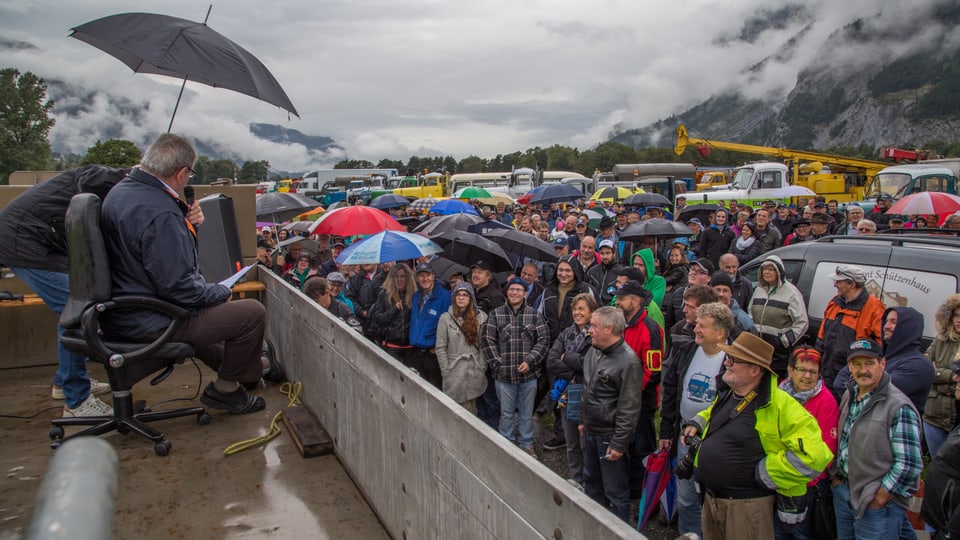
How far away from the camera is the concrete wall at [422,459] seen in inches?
79.2

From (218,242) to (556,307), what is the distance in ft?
10.9

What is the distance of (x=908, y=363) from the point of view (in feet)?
15.9

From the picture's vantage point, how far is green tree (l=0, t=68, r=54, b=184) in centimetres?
4794

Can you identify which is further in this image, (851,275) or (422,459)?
(851,275)

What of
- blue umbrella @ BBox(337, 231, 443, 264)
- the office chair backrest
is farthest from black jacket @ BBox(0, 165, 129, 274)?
blue umbrella @ BBox(337, 231, 443, 264)

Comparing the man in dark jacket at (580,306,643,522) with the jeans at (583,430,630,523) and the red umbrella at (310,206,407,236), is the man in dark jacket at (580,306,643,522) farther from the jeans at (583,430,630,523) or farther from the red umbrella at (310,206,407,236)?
the red umbrella at (310,206,407,236)

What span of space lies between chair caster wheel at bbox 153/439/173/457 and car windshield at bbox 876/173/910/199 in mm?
21292

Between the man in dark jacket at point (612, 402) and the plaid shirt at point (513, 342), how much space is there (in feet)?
3.17

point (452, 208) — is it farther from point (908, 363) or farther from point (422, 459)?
point (422, 459)

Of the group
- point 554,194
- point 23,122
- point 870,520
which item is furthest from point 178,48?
point 23,122

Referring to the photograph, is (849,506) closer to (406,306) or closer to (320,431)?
(320,431)

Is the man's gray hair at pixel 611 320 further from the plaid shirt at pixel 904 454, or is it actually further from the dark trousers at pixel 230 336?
Result: the dark trousers at pixel 230 336

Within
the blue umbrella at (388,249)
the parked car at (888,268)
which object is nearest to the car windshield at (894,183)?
the parked car at (888,268)

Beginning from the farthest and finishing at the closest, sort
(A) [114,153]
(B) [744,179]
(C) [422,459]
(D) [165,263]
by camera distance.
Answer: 1. (A) [114,153]
2. (B) [744,179]
3. (D) [165,263]
4. (C) [422,459]
